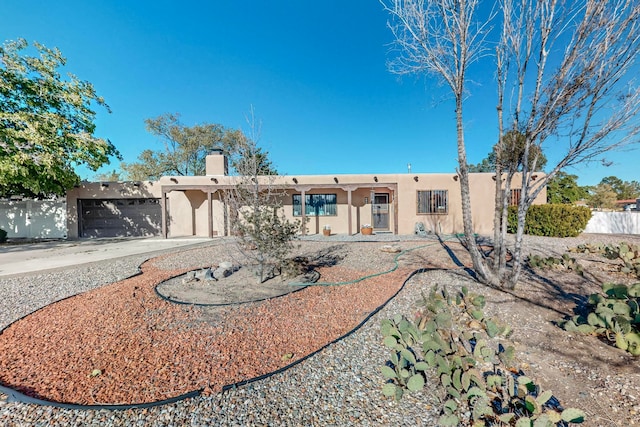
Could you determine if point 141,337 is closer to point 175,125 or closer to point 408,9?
point 408,9

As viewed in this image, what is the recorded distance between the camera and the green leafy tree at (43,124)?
31.7 feet

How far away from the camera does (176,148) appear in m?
22.4

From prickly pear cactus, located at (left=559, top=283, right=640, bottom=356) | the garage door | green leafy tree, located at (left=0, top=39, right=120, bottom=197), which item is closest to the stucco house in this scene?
the garage door

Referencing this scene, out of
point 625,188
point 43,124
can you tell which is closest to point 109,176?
point 43,124

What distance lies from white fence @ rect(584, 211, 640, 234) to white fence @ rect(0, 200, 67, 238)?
25222mm

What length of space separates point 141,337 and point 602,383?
437cm

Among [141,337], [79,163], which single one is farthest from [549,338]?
[79,163]

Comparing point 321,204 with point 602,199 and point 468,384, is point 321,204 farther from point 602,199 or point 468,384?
point 602,199

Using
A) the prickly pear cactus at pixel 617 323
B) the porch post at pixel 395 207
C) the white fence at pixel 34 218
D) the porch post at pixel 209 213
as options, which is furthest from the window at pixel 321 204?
the white fence at pixel 34 218

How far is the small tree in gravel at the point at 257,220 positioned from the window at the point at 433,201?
29.3 ft

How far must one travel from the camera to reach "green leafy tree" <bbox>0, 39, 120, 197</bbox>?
31.7 ft

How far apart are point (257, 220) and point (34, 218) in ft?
50.5

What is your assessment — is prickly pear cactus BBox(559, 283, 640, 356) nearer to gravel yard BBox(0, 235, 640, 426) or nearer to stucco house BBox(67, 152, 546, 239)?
gravel yard BBox(0, 235, 640, 426)

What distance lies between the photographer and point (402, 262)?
620 cm
